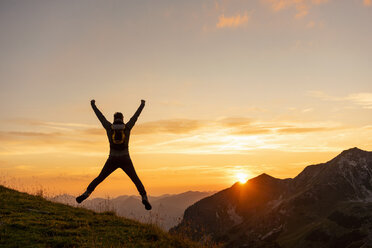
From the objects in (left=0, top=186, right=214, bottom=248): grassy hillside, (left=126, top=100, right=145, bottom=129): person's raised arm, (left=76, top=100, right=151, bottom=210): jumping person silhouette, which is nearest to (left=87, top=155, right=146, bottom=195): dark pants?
(left=76, top=100, right=151, bottom=210): jumping person silhouette

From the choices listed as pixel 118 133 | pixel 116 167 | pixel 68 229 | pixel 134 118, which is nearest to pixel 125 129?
pixel 118 133

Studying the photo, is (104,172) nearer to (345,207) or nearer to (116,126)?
(116,126)

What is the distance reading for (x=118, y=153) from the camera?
32.0 feet

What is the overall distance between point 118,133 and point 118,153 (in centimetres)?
65

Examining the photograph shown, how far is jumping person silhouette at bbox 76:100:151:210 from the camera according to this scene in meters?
9.64

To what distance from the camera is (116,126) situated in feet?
31.5

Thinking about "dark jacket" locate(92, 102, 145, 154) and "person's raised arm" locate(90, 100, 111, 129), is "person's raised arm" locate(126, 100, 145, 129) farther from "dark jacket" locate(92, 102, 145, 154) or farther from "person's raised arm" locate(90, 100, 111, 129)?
"person's raised arm" locate(90, 100, 111, 129)

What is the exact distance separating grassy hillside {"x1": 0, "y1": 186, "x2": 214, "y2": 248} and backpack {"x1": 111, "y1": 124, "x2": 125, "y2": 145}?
309cm

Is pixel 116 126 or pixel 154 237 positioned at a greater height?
pixel 116 126

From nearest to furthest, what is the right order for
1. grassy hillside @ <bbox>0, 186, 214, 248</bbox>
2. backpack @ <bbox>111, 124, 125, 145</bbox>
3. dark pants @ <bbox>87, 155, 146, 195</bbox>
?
grassy hillside @ <bbox>0, 186, 214, 248</bbox> < backpack @ <bbox>111, 124, 125, 145</bbox> < dark pants @ <bbox>87, 155, 146, 195</bbox>

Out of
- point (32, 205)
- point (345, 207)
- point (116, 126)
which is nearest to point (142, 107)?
point (116, 126)

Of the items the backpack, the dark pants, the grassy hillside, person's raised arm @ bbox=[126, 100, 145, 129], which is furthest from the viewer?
person's raised arm @ bbox=[126, 100, 145, 129]

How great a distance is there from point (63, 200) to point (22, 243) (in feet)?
22.3

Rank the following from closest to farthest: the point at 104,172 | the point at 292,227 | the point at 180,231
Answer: the point at 104,172
the point at 180,231
the point at 292,227
